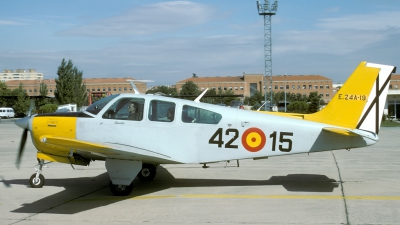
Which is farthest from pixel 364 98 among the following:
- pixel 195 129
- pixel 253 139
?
pixel 195 129

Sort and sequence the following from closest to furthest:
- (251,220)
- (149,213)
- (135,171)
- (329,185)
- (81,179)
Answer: (251,220) → (149,213) → (135,171) → (329,185) → (81,179)

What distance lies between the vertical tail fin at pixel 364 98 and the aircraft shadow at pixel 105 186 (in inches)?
60.8

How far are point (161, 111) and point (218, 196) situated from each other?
6.82 ft

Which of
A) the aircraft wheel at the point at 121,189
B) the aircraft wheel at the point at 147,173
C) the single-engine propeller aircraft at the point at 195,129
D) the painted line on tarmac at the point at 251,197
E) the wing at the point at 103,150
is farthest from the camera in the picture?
the aircraft wheel at the point at 147,173

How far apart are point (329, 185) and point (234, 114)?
2781 mm

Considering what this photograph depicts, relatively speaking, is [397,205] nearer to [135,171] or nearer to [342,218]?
[342,218]

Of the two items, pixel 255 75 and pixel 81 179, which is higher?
pixel 255 75

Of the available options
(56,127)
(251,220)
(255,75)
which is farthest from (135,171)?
(255,75)

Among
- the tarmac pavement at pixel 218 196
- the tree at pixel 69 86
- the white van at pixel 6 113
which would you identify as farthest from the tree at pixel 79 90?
the tarmac pavement at pixel 218 196

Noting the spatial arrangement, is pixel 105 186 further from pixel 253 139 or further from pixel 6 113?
pixel 6 113

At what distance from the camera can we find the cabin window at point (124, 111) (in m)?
8.90

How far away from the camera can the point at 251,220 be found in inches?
276

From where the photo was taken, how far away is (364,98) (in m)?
9.11

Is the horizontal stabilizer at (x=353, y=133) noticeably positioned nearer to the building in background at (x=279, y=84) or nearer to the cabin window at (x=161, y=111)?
the cabin window at (x=161, y=111)
